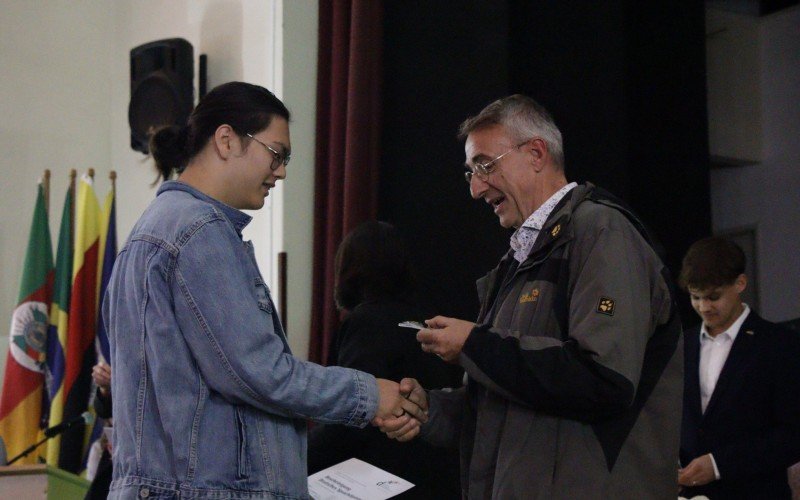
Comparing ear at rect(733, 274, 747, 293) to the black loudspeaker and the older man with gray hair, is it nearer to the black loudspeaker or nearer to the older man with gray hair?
the older man with gray hair

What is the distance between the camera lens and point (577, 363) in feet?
5.82

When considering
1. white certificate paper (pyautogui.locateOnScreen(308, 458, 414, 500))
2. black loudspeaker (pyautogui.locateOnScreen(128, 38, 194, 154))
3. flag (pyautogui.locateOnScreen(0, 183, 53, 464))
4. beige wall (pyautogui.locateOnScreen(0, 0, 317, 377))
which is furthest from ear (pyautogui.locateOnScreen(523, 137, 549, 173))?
flag (pyautogui.locateOnScreen(0, 183, 53, 464))

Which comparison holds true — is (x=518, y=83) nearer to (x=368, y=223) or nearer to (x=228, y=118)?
(x=368, y=223)

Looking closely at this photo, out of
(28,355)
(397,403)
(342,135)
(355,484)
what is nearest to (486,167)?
(397,403)

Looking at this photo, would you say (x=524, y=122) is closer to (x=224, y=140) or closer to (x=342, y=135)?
(x=224, y=140)

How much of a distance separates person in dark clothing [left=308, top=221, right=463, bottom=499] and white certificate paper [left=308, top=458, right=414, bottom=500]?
0.16m

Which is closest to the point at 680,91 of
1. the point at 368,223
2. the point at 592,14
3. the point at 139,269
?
the point at 592,14

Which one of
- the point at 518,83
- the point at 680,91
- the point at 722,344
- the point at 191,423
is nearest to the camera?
the point at 191,423

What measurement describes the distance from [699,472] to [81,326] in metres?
3.25

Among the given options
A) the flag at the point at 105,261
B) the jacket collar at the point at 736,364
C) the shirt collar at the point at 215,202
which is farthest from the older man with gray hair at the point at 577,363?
the flag at the point at 105,261

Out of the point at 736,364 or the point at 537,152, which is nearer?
A: the point at 537,152

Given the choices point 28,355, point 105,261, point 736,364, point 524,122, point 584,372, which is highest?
point 524,122

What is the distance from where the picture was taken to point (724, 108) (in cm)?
556

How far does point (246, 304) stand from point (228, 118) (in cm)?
41
